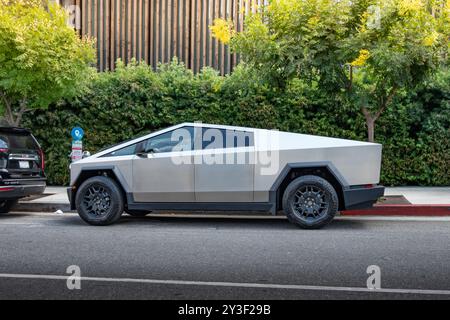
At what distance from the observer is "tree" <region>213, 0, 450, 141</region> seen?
9586 mm

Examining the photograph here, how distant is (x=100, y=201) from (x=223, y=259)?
128 inches

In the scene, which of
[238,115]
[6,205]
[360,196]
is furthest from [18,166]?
[360,196]

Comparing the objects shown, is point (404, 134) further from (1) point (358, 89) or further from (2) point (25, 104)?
(2) point (25, 104)

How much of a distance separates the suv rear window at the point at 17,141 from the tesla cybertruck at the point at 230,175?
5.48ft

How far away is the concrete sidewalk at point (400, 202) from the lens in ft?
30.8

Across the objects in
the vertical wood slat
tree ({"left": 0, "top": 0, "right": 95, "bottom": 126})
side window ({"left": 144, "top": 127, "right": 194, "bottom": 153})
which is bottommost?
side window ({"left": 144, "top": 127, "right": 194, "bottom": 153})

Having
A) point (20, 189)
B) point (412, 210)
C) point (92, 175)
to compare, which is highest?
point (92, 175)

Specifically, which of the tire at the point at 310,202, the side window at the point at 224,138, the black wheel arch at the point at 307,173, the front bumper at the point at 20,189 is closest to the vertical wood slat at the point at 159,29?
the front bumper at the point at 20,189

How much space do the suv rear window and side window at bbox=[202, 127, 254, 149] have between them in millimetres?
3661

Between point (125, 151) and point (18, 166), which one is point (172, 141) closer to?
point (125, 151)

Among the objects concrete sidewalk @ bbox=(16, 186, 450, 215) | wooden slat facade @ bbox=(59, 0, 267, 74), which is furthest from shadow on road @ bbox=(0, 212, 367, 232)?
wooden slat facade @ bbox=(59, 0, 267, 74)

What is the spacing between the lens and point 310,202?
760cm

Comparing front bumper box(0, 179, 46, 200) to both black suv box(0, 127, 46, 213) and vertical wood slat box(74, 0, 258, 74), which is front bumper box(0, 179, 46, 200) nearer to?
black suv box(0, 127, 46, 213)

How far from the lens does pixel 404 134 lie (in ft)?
42.5
